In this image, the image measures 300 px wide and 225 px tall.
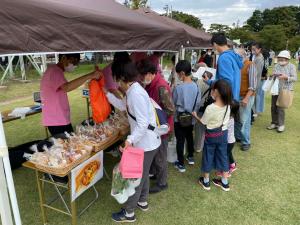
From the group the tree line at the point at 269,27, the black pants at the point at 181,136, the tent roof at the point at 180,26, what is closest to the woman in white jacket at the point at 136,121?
the black pants at the point at 181,136

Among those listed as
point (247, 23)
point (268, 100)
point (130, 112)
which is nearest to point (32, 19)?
point (130, 112)

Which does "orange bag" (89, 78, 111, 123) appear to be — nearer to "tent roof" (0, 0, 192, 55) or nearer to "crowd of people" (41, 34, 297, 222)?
"crowd of people" (41, 34, 297, 222)

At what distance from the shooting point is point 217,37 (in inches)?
147

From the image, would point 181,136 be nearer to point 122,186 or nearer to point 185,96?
point 185,96

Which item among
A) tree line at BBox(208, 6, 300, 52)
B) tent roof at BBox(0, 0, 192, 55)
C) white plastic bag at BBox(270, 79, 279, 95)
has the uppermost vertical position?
tree line at BBox(208, 6, 300, 52)

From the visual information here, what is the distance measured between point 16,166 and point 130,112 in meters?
2.55

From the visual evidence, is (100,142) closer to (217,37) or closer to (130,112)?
(130,112)

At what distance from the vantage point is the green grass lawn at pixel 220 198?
10.0ft

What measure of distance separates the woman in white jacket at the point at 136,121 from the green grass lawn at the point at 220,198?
0.27 metres

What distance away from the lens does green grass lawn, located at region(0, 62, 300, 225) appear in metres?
3.05

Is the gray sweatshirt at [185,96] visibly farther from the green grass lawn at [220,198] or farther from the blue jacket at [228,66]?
the green grass lawn at [220,198]

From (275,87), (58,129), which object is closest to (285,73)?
(275,87)

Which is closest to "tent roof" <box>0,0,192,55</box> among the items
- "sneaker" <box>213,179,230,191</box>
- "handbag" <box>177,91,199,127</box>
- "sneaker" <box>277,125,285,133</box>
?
Answer: "handbag" <box>177,91,199,127</box>

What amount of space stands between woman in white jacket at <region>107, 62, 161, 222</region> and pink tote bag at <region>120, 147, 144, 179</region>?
67mm
